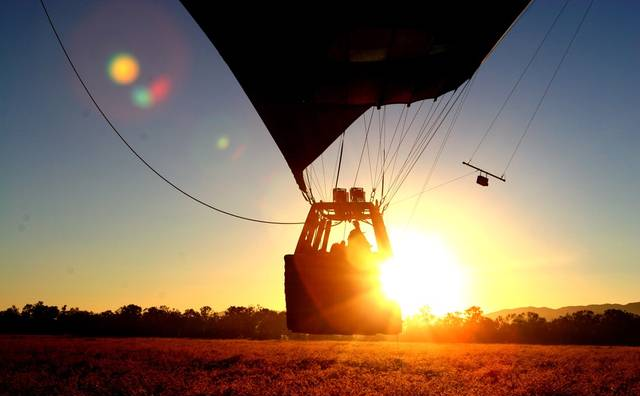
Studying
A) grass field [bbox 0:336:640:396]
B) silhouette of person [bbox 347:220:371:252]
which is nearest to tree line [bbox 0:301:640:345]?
grass field [bbox 0:336:640:396]

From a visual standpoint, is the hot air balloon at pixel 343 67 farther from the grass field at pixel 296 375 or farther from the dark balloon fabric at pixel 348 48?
the grass field at pixel 296 375

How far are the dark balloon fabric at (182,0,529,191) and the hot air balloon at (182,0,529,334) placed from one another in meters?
0.02

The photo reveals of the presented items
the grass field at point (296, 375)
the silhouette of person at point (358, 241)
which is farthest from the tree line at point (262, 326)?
the silhouette of person at point (358, 241)

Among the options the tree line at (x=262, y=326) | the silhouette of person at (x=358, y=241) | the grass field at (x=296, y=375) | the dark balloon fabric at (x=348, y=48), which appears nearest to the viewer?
the dark balloon fabric at (x=348, y=48)

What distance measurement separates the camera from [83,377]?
997 inches

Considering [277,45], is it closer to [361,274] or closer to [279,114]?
[279,114]

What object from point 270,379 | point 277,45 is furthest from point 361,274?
point 270,379

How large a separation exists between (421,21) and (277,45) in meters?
2.58

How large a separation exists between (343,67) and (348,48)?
685 mm

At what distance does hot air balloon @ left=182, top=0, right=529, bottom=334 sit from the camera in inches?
262

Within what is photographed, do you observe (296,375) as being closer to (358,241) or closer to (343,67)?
(358,241)

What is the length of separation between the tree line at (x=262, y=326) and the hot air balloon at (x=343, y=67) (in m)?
81.8

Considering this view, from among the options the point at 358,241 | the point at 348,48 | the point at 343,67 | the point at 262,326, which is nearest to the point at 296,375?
the point at 358,241

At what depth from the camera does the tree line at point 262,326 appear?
8094cm
